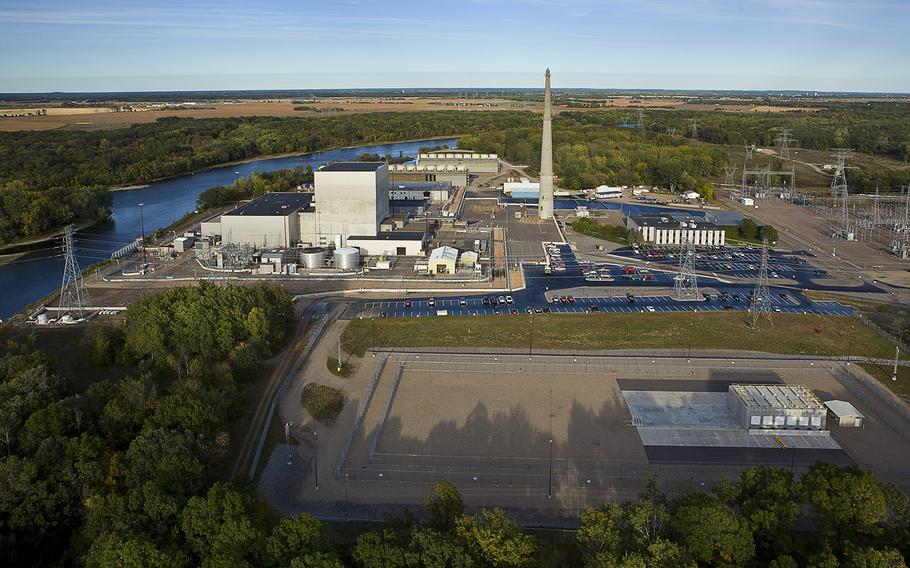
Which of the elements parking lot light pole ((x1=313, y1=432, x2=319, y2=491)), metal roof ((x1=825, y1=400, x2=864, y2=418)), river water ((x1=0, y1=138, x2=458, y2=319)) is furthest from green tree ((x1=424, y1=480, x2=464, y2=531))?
river water ((x1=0, y1=138, x2=458, y2=319))

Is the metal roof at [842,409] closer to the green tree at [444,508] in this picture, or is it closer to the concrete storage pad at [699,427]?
the concrete storage pad at [699,427]

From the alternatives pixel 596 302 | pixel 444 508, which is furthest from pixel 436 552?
pixel 596 302

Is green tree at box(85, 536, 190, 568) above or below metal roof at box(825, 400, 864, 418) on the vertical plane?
above

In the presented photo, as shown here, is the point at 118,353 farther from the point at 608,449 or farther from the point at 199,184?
the point at 199,184

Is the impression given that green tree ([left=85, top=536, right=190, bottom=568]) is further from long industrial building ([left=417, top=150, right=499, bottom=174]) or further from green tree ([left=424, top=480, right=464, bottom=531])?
long industrial building ([left=417, top=150, right=499, bottom=174])

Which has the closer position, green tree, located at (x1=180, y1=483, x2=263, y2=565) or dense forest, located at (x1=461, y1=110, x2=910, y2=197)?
green tree, located at (x1=180, y1=483, x2=263, y2=565)

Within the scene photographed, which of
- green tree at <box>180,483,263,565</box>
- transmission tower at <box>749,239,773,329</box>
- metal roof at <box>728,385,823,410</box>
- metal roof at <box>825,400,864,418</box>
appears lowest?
metal roof at <box>825,400,864,418</box>

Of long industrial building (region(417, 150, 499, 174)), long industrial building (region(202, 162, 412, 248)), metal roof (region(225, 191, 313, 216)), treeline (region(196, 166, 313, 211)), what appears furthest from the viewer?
long industrial building (region(417, 150, 499, 174))

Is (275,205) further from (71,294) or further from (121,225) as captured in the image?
(71,294)
